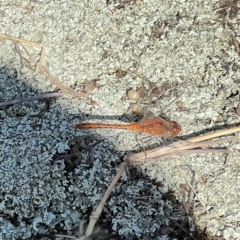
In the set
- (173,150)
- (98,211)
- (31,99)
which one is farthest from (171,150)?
(31,99)

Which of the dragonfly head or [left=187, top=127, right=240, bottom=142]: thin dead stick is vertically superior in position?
the dragonfly head

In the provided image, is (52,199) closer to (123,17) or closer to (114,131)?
(114,131)

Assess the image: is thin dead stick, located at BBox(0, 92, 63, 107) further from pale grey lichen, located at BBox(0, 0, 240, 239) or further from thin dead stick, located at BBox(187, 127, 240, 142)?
thin dead stick, located at BBox(187, 127, 240, 142)

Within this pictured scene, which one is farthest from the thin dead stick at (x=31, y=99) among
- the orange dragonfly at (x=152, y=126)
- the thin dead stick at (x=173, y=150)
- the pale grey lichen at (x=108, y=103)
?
the thin dead stick at (x=173, y=150)

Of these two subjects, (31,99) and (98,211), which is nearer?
(98,211)

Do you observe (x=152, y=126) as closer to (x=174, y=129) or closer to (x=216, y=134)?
(x=174, y=129)

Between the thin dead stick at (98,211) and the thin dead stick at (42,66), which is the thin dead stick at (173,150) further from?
the thin dead stick at (42,66)

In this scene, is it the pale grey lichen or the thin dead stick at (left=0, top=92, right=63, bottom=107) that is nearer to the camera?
the pale grey lichen

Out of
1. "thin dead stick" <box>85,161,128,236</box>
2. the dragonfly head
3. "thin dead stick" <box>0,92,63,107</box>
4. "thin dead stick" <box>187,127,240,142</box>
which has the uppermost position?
"thin dead stick" <box>0,92,63,107</box>

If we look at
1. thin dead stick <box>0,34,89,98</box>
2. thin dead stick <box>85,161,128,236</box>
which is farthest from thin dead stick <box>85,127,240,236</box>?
thin dead stick <box>0,34,89,98</box>
